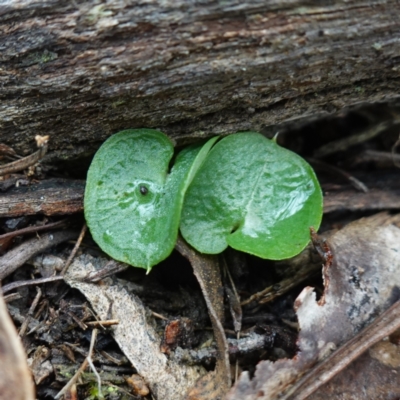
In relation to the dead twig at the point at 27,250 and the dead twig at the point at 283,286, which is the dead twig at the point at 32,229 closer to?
the dead twig at the point at 27,250

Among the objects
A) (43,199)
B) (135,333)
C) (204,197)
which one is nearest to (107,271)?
(135,333)

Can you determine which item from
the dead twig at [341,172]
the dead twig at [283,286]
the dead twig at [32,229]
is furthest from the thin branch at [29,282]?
the dead twig at [341,172]

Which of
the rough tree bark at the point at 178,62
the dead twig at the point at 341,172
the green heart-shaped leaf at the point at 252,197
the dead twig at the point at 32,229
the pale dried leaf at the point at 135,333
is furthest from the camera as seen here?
Answer: the dead twig at the point at 341,172

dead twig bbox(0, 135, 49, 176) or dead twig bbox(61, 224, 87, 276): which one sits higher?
dead twig bbox(0, 135, 49, 176)

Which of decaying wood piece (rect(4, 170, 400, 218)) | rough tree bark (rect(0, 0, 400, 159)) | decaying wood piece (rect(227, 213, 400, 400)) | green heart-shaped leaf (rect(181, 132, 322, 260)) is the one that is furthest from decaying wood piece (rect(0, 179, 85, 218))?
decaying wood piece (rect(227, 213, 400, 400))

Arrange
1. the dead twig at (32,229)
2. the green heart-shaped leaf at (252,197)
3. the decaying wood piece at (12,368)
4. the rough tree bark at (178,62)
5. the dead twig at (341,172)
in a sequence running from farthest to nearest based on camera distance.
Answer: the dead twig at (341,172) → the green heart-shaped leaf at (252,197) → the dead twig at (32,229) → the rough tree bark at (178,62) → the decaying wood piece at (12,368)

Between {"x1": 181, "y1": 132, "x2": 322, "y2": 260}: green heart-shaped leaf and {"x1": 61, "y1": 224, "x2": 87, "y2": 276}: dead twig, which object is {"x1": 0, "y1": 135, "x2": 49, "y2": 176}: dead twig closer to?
{"x1": 61, "y1": 224, "x2": 87, "y2": 276}: dead twig

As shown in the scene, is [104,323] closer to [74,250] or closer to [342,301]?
[74,250]

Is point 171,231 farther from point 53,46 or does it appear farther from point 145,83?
point 53,46
